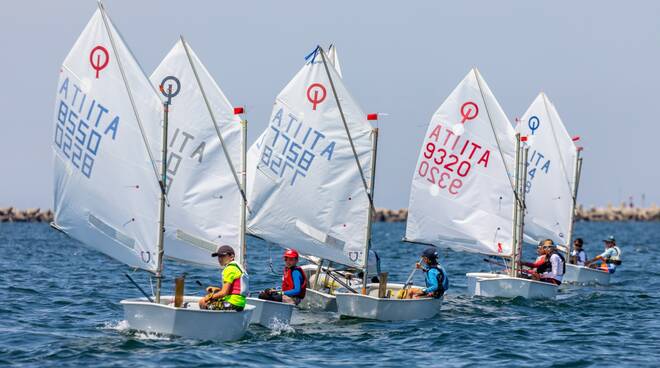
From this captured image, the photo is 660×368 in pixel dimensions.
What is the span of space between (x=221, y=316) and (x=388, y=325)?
17.2 feet

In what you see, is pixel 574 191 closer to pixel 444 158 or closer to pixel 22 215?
pixel 444 158

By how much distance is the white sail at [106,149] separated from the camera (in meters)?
21.6

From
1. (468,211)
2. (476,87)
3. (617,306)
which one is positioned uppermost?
(476,87)

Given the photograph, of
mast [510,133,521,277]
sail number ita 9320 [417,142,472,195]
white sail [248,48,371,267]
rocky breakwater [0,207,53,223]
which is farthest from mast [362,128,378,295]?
rocky breakwater [0,207,53,223]

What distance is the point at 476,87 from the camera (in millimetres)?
33281

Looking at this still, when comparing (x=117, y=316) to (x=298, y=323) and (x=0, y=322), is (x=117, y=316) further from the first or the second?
(x=298, y=323)

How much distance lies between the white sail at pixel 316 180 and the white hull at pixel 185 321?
5.79 metres

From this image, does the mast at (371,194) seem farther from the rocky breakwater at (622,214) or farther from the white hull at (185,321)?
the rocky breakwater at (622,214)

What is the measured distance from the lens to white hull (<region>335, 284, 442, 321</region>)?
25.4m

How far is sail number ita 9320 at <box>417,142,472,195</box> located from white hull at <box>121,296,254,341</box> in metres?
12.5

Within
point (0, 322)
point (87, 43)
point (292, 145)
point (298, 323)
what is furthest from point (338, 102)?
point (0, 322)

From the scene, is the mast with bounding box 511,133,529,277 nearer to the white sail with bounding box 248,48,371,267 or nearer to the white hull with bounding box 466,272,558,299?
the white hull with bounding box 466,272,558,299

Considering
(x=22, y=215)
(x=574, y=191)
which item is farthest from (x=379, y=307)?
(x=22, y=215)

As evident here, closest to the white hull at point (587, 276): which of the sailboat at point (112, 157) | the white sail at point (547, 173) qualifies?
the white sail at point (547, 173)
